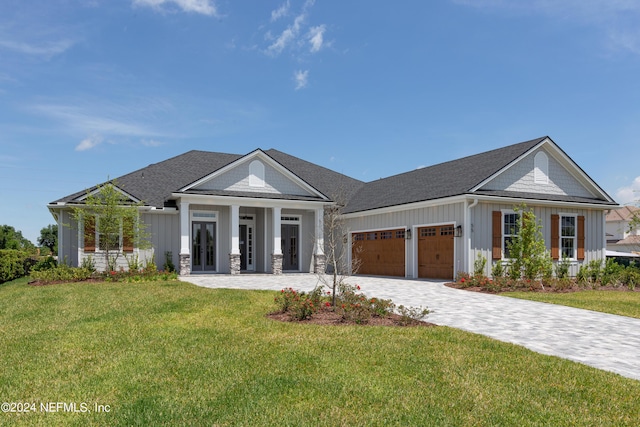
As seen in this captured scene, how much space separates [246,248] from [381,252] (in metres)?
6.41

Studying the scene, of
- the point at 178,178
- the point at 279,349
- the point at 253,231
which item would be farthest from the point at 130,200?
the point at 279,349

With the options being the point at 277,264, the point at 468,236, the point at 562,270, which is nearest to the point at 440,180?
the point at 468,236

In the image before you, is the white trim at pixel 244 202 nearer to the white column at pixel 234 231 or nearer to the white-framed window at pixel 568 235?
the white column at pixel 234 231

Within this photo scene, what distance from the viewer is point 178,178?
23.3m

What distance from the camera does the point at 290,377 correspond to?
17.1ft

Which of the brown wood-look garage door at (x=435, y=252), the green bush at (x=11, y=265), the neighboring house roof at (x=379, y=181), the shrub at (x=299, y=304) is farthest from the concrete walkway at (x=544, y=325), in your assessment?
the green bush at (x=11, y=265)

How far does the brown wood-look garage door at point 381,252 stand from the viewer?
67.2 ft

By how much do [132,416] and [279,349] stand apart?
7.90 feet

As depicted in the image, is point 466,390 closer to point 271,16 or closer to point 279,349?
point 279,349

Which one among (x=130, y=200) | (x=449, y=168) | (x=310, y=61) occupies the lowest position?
(x=130, y=200)

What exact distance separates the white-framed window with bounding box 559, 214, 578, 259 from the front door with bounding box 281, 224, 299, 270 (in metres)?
11.6

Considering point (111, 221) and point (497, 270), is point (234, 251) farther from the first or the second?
point (497, 270)

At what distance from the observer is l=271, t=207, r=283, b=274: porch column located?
68.7 feet

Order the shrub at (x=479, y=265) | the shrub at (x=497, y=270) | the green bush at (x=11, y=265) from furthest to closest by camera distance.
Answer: the green bush at (x=11, y=265) < the shrub at (x=497, y=270) < the shrub at (x=479, y=265)
